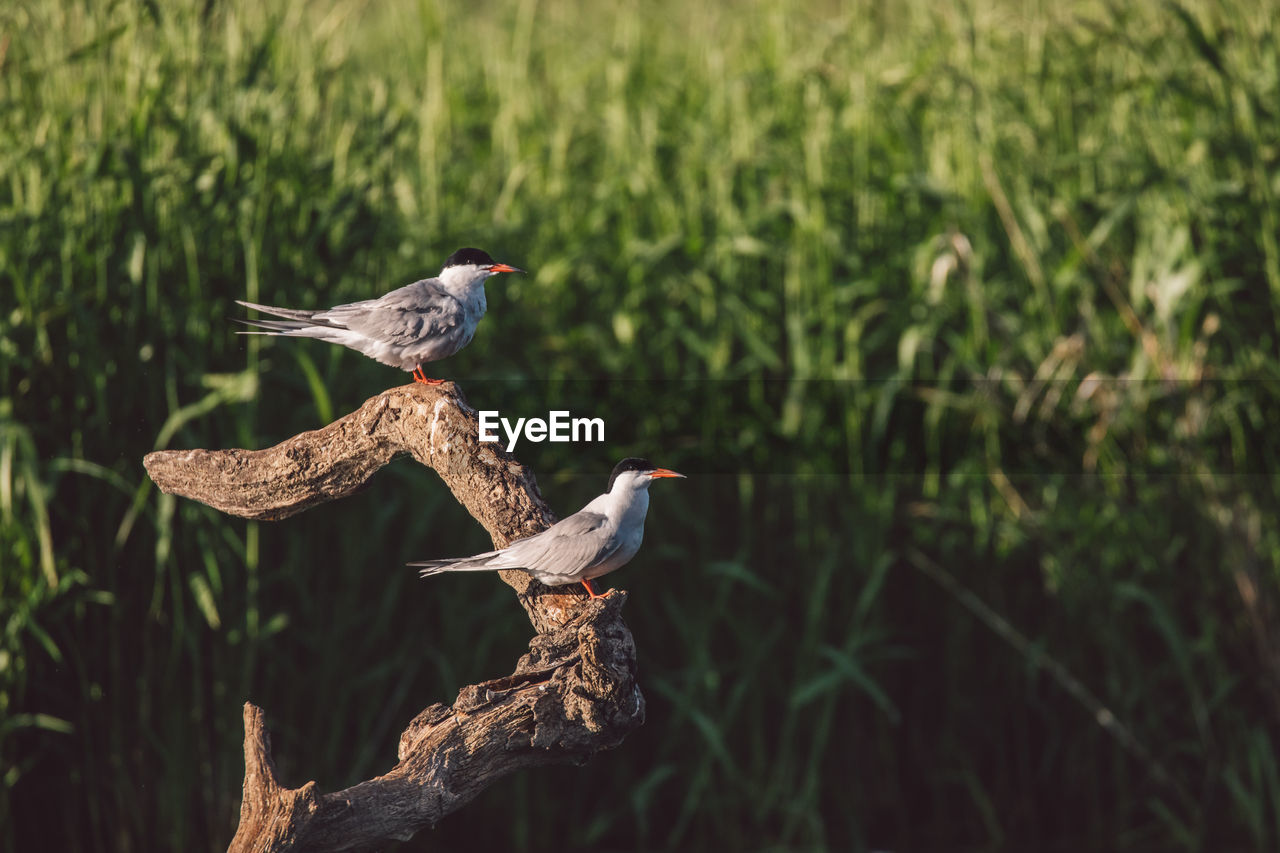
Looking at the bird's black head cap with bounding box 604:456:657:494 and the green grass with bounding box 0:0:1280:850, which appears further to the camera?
the green grass with bounding box 0:0:1280:850

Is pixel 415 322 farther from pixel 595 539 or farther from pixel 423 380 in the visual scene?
pixel 595 539

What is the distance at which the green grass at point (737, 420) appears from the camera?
3.18 metres

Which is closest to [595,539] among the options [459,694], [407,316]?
[459,694]

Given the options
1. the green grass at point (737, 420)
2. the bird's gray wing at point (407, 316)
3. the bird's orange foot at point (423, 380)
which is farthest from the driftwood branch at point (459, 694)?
the green grass at point (737, 420)

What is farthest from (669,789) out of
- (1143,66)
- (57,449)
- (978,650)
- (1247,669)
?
(1143,66)

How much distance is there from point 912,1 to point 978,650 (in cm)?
245

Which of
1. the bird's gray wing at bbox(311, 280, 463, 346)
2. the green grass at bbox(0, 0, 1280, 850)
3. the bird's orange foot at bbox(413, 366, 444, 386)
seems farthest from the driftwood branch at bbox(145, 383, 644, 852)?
the green grass at bbox(0, 0, 1280, 850)

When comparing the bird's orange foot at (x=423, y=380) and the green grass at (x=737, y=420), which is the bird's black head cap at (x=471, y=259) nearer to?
the bird's orange foot at (x=423, y=380)

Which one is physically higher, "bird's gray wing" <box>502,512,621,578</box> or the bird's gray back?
the bird's gray back

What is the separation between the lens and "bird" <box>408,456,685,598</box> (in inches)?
56.6

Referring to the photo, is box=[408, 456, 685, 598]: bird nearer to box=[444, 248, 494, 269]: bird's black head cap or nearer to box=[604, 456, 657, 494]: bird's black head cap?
box=[604, 456, 657, 494]: bird's black head cap

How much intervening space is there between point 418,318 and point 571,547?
0.37 meters

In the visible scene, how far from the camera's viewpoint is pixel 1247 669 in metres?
3.67

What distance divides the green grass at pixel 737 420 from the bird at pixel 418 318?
1607mm
